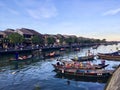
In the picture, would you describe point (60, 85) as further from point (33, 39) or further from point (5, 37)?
point (33, 39)

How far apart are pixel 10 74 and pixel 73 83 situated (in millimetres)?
15666

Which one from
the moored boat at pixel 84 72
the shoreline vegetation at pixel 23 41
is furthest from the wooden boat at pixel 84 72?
the shoreline vegetation at pixel 23 41

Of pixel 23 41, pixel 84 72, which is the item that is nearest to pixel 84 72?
pixel 84 72

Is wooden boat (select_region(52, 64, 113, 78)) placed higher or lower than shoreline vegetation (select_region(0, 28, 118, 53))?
lower

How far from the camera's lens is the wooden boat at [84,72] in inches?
1542

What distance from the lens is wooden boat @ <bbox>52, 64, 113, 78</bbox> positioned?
39.2 metres

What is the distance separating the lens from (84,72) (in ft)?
136

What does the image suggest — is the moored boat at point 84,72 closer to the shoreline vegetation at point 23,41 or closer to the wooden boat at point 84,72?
the wooden boat at point 84,72

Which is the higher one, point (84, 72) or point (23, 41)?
point (23, 41)

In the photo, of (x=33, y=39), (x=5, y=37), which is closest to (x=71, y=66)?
(x=5, y=37)

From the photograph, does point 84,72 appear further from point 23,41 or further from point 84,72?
point 23,41

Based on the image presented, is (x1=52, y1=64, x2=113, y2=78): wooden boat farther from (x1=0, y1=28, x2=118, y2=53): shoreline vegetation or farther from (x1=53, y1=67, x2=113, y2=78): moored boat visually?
(x1=0, y1=28, x2=118, y2=53): shoreline vegetation

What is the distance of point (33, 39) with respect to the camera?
12550 centimetres

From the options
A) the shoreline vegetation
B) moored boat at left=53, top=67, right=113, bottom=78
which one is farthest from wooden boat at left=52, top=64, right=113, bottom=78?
the shoreline vegetation
